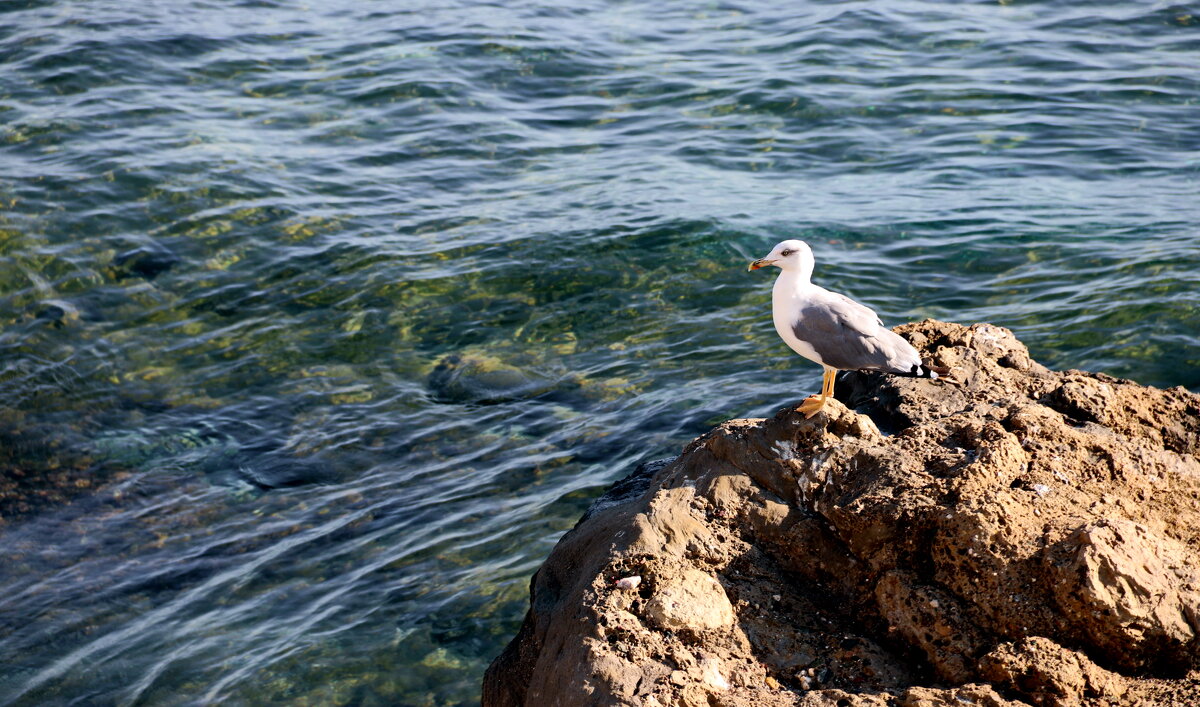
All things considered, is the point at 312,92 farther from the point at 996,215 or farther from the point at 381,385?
the point at 996,215

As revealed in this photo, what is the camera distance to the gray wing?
4.53 m

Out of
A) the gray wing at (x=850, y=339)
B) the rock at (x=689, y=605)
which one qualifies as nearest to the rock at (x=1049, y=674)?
the rock at (x=689, y=605)

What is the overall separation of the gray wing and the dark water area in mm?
2393

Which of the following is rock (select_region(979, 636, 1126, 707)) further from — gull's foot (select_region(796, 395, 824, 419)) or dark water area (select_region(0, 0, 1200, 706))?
dark water area (select_region(0, 0, 1200, 706))

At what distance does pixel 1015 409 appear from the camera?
428cm

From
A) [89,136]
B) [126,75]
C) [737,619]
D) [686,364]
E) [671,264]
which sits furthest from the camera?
[126,75]

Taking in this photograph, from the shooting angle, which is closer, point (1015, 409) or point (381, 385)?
point (1015, 409)

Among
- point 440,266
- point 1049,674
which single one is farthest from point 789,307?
point 440,266

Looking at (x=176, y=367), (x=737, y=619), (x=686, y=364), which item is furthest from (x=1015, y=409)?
(x=176, y=367)

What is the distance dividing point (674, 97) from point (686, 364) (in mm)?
6677

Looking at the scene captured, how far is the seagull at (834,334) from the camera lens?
4.53 meters

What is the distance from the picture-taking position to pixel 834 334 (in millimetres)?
4574

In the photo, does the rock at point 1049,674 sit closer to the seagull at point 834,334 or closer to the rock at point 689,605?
the rock at point 689,605

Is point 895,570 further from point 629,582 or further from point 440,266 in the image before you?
point 440,266
